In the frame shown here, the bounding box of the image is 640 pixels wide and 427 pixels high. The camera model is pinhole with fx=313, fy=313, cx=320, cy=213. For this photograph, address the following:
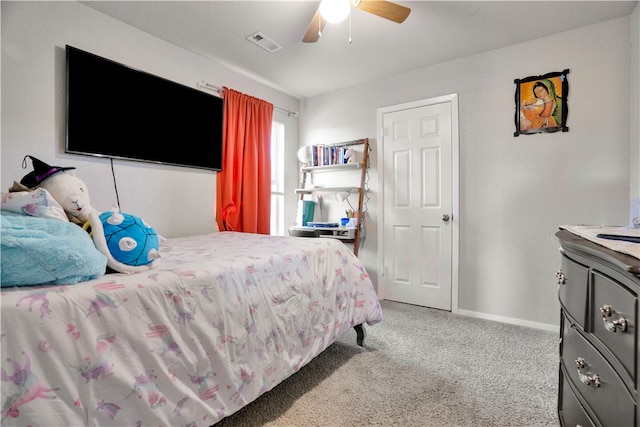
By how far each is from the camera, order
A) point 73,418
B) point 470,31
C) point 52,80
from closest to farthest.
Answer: point 73,418, point 52,80, point 470,31

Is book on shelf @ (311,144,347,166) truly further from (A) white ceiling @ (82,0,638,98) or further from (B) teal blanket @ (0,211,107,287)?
(B) teal blanket @ (0,211,107,287)

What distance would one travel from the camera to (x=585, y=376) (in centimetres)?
99

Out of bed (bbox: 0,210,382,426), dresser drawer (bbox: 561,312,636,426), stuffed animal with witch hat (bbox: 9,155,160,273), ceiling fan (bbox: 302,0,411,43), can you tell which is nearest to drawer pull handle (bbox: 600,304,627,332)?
dresser drawer (bbox: 561,312,636,426)

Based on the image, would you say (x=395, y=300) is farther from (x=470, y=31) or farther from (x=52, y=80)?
→ (x=52, y=80)

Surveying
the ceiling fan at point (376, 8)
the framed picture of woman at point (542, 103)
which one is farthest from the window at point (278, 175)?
the framed picture of woman at point (542, 103)

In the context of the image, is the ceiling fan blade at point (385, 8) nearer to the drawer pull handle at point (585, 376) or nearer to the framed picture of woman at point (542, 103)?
the framed picture of woman at point (542, 103)

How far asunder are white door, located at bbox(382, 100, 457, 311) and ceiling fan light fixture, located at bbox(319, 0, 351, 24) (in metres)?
1.69

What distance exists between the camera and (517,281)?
108 inches

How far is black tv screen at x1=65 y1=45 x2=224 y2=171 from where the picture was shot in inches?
85.4

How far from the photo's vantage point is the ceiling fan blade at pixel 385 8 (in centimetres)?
185

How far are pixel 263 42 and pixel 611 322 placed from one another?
9.39ft

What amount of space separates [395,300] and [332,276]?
173 cm

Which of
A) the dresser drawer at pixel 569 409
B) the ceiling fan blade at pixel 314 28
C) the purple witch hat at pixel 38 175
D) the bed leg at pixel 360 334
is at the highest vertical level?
the ceiling fan blade at pixel 314 28

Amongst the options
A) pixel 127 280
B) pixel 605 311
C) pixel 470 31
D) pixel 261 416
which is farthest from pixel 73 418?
pixel 470 31
